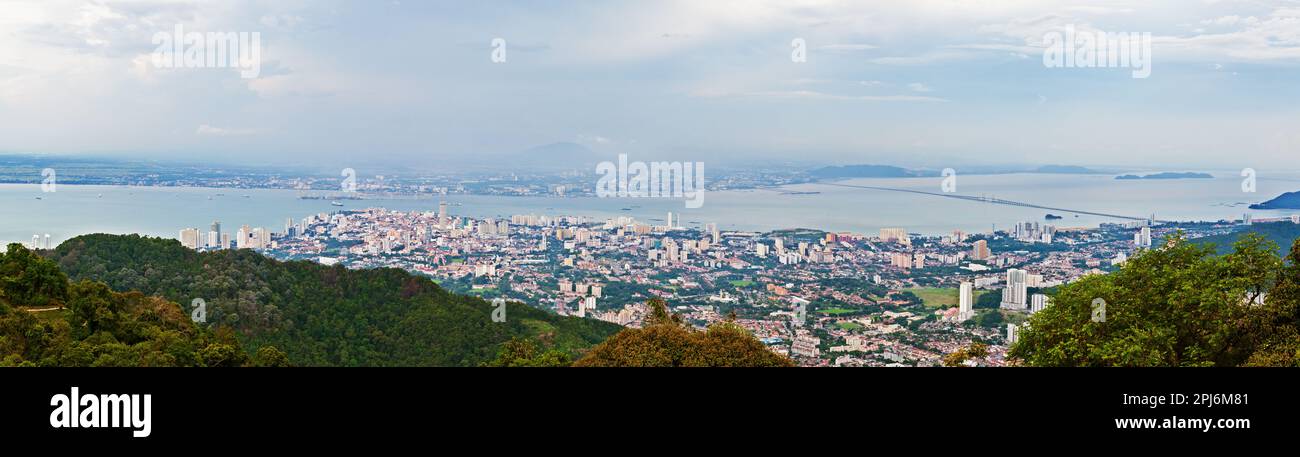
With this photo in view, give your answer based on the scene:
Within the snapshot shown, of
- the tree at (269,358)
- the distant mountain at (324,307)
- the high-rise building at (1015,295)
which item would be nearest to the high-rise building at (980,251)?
the high-rise building at (1015,295)

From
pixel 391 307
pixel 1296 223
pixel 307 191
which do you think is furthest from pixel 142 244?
pixel 1296 223

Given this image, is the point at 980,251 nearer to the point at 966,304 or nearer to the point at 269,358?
the point at 966,304

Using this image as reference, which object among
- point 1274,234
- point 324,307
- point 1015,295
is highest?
point 1274,234

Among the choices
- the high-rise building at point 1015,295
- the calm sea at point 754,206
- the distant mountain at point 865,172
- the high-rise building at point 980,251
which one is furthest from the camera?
the distant mountain at point 865,172

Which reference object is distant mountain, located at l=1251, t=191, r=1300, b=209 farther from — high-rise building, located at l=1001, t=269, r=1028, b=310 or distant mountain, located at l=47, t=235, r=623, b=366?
distant mountain, located at l=47, t=235, r=623, b=366

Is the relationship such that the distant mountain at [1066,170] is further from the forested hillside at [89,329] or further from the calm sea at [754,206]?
the forested hillside at [89,329]

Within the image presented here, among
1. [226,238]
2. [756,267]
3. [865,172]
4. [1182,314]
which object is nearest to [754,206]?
[865,172]
